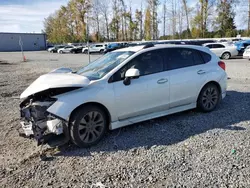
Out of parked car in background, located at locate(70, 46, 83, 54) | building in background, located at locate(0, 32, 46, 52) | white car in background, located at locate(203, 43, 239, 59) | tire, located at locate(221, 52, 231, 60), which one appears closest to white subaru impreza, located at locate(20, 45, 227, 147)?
white car in background, located at locate(203, 43, 239, 59)

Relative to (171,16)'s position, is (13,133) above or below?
below

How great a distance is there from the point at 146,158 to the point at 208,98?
260cm

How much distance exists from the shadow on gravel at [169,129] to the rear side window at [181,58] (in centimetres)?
115

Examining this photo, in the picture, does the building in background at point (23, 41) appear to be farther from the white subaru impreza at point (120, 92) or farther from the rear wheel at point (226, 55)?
the white subaru impreza at point (120, 92)

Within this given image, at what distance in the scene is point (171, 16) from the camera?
5481 centimetres

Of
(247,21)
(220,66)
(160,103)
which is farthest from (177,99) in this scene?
(247,21)

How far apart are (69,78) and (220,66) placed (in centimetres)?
364

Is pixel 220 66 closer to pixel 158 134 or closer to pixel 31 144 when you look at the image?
pixel 158 134

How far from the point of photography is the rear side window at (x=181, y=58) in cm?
466

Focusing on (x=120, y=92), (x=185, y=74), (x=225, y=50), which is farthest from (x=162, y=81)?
(x=225, y=50)

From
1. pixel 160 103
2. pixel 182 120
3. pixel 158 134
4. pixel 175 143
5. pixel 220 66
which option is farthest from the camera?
pixel 220 66

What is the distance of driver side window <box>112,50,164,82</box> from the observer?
403 centimetres

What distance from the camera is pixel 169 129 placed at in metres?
4.33

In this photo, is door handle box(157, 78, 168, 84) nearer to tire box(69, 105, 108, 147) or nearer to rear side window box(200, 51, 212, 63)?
tire box(69, 105, 108, 147)
